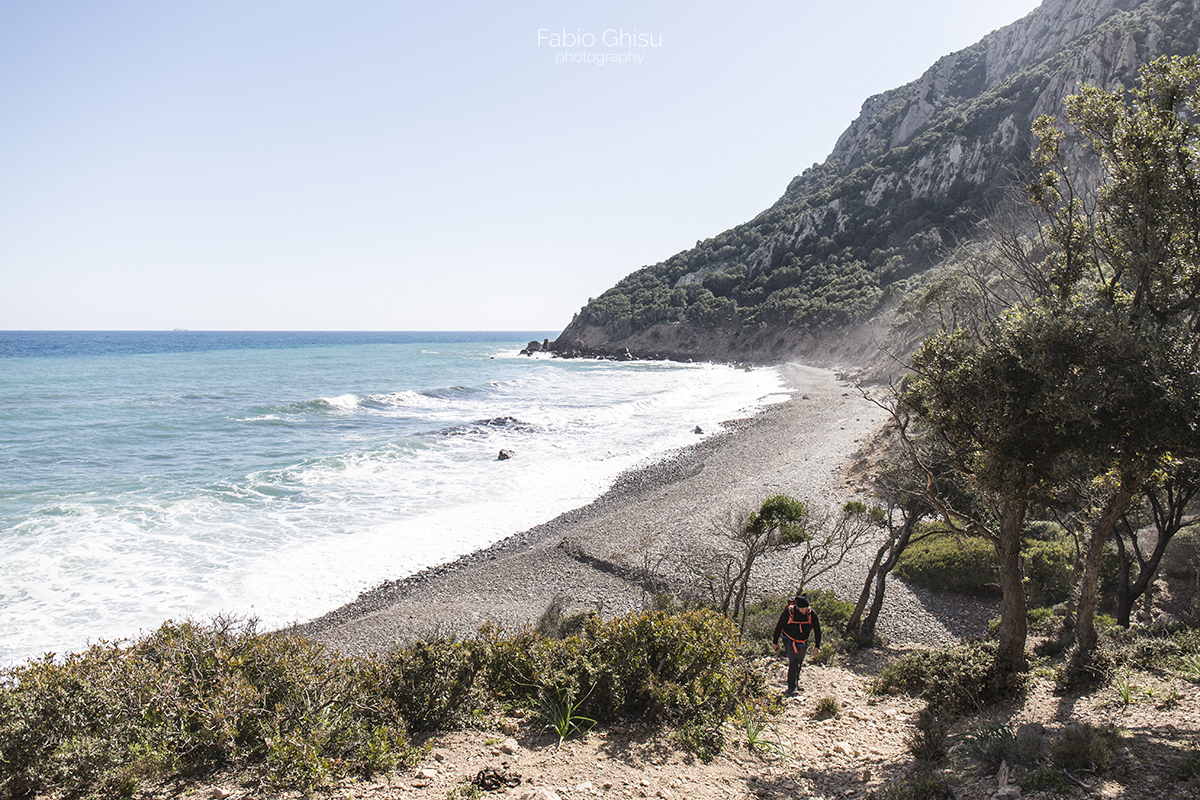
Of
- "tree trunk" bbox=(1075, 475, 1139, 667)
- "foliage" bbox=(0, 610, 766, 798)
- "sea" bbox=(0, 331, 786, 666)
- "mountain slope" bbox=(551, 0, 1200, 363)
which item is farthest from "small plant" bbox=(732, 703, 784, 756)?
"mountain slope" bbox=(551, 0, 1200, 363)

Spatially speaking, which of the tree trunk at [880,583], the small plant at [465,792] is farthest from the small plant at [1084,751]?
the tree trunk at [880,583]

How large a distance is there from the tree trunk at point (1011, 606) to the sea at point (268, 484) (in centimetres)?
1329

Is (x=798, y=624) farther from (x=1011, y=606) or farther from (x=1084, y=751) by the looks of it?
(x=1084, y=751)

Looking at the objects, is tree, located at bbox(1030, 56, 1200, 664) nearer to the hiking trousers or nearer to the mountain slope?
the hiking trousers

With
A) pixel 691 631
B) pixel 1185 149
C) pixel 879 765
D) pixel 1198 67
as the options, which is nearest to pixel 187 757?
pixel 691 631

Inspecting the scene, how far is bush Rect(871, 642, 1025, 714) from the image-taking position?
22.6 feet

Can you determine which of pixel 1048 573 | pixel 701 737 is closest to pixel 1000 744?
pixel 701 737

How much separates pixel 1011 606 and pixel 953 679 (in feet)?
3.86

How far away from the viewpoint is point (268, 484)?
77.1ft

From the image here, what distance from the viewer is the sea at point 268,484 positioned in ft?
47.9

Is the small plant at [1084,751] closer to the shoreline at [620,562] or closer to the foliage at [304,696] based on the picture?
the foliage at [304,696]

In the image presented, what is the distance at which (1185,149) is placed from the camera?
21.4 ft

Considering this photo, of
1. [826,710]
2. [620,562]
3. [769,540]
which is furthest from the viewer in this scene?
[620,562]

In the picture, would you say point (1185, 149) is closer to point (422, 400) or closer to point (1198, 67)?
point (1198, 67)
